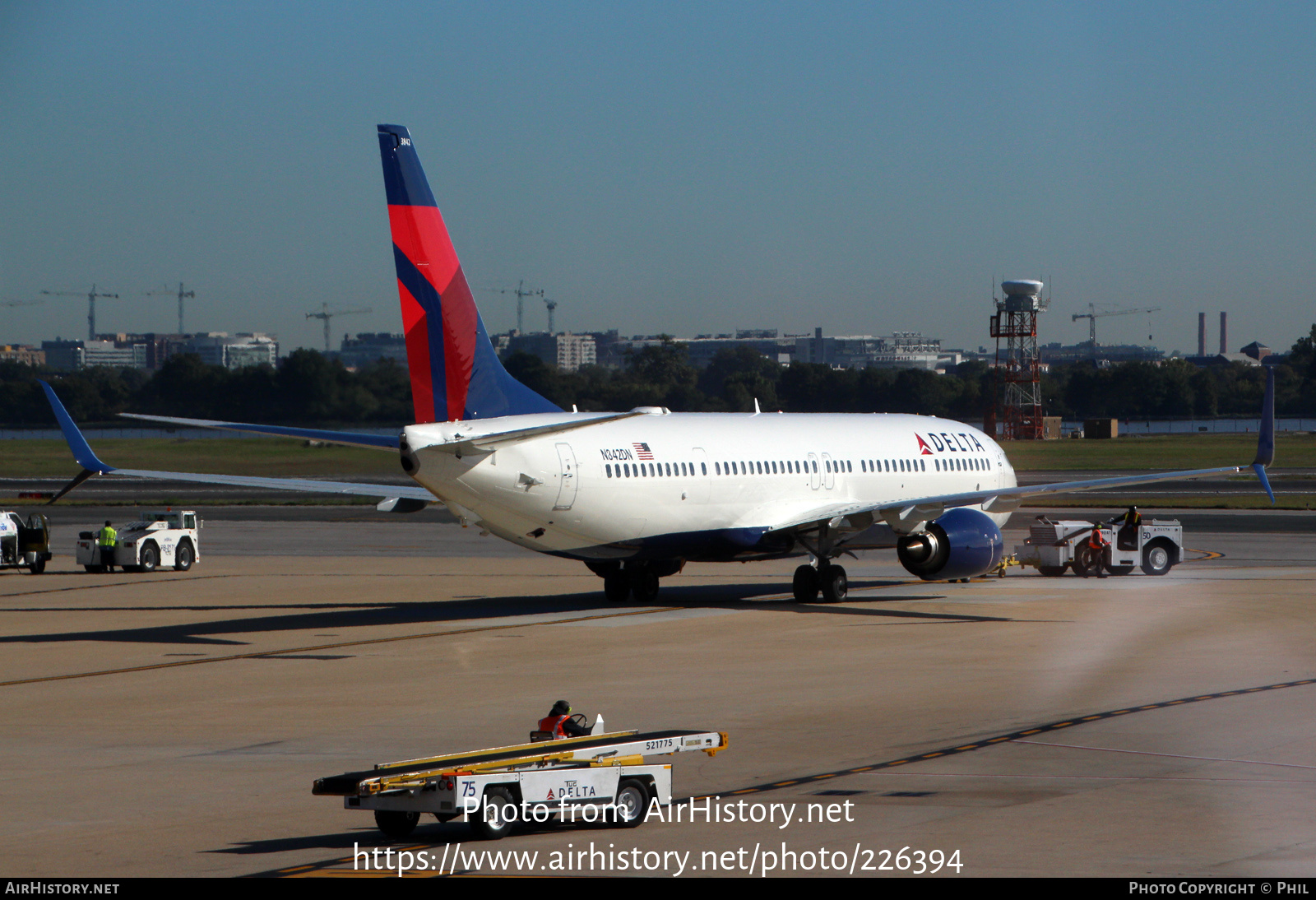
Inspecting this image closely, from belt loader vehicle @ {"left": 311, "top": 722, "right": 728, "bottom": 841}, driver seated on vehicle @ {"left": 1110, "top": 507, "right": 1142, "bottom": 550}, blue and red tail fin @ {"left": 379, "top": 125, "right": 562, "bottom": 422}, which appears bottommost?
belt loader vehicle @ {"left": 311, "top": 722, "right": 728, "bottom": 841}

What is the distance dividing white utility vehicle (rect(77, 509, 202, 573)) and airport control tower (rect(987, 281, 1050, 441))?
109505 mm

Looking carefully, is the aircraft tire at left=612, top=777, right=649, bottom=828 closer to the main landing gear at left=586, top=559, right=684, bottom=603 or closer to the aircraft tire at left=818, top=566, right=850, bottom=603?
the main landing gear at left=586, top=559, right=684, bottom=603

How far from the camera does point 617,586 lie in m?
40.1

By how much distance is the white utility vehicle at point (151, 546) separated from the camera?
51.6m

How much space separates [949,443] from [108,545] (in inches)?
1072

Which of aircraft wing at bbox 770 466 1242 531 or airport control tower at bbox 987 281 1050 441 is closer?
aircraft wing at bbox 770 466 1242 531

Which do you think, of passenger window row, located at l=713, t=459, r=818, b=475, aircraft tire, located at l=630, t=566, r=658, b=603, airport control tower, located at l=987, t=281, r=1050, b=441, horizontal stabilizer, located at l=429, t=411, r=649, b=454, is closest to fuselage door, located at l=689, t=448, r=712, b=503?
passenger window row, located at l=713, t=459, r=818, b=475

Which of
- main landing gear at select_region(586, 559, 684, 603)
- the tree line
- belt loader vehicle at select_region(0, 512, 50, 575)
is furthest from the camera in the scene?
the tree line

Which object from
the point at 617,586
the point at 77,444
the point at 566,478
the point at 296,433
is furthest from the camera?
the point at 617,586

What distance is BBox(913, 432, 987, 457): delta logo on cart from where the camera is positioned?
46031 millimetres

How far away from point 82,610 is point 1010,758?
1110 inches

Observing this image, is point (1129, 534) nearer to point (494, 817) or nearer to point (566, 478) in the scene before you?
point (566, 478)

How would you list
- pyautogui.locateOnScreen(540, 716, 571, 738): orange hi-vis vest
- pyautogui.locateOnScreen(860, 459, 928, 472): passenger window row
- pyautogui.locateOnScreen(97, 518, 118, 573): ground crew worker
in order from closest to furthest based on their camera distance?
pyautogui.locateOnScreen(540, 716, 571, 738): orange hi-vis vest < pyautogui.locateOnScreen(860, 459, 928, 472): passenger window row < pyautogui.locateOnScreen(97, 518, 118, 573): ground crew worker

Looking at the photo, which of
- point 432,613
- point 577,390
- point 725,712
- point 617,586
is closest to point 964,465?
point 617,586
